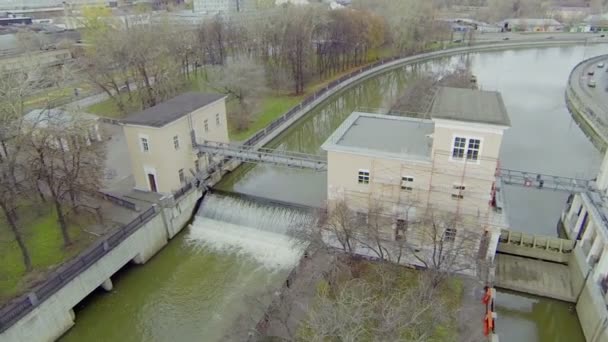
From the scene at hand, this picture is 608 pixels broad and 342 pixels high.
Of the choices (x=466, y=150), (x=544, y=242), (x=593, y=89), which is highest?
(x=466, y=150)

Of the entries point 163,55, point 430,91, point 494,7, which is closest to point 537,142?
point 430,91

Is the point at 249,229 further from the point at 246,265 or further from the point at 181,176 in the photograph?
the point at 181,176

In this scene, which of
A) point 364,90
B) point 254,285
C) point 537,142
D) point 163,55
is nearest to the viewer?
point 254,285

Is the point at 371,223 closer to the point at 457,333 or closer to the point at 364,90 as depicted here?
the point at 457,333

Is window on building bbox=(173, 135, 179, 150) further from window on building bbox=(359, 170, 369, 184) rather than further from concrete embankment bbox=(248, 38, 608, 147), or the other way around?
window on building bbox=(359, 170, 369, 184)

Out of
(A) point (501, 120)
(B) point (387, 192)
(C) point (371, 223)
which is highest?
(A) point (501, 120)

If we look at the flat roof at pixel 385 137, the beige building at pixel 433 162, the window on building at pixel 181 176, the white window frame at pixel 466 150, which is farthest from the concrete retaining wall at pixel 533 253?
the window on building at pixel 181 176

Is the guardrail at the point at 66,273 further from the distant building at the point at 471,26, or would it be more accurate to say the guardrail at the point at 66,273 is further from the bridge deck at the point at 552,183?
the distant building at the point at 471,26

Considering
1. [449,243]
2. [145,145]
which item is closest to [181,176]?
[145,145]
